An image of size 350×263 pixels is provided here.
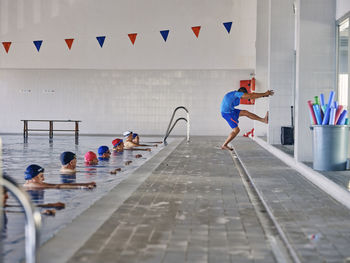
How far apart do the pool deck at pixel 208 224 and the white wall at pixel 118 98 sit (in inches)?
545

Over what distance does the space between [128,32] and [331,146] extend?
47.4 feet

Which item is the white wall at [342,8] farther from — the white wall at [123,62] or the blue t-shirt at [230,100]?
the white wall at [123,62]

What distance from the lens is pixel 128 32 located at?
20.8 meters

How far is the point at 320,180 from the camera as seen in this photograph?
674 cm

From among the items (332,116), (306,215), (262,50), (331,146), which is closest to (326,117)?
(332,116)

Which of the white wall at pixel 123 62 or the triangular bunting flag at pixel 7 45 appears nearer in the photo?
the white wall at pixel 123 62

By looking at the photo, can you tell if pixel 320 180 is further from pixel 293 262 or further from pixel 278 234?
pixel 293 262

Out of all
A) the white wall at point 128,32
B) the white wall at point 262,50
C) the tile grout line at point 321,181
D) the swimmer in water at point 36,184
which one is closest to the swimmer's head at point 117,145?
the tile grout line at point 321,181

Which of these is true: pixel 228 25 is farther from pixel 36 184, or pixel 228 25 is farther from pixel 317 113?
pixel 36 184

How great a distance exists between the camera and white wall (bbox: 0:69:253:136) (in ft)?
70.0

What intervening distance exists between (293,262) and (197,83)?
18227 mm

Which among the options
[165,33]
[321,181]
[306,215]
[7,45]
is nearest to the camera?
[306,215]

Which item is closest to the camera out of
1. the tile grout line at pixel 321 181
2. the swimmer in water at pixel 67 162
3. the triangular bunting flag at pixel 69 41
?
the tile grout line at pixel 321 181

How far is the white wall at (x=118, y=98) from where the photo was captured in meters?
21.3
